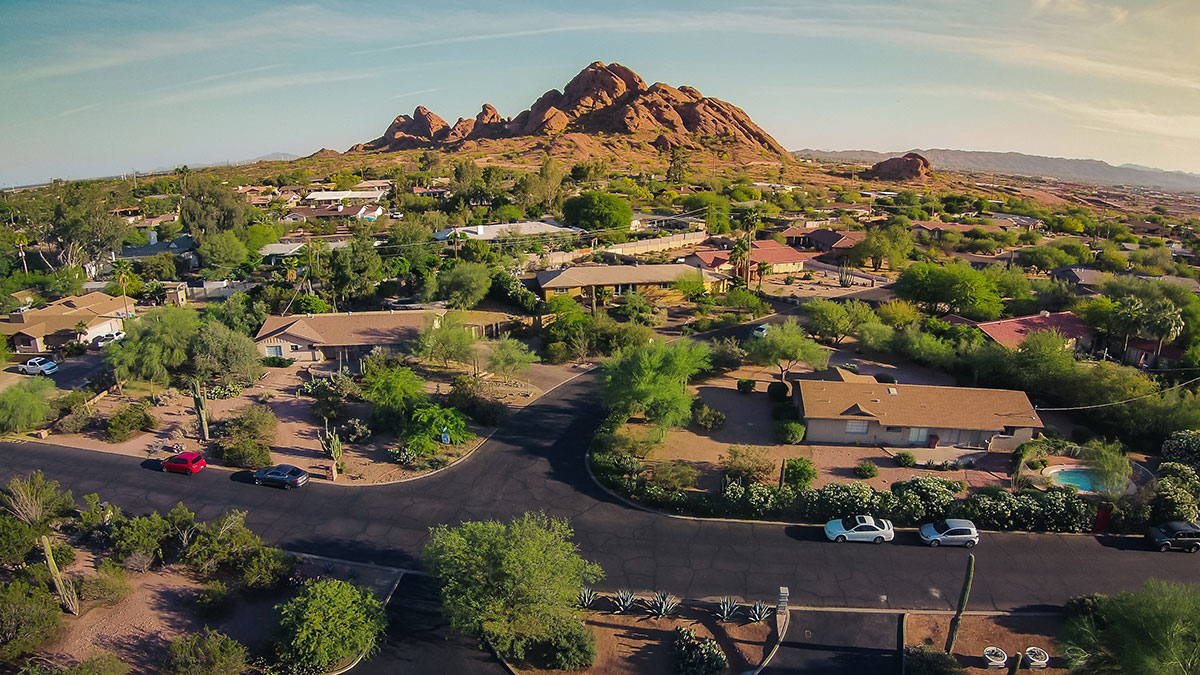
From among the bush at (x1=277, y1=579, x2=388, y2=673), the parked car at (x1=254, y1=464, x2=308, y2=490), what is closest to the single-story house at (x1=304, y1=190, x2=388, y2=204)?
the parked car at (x1=254, y1=464, x2=308, y2=490)

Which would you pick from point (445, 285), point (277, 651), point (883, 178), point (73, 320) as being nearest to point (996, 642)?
point (277, 651)

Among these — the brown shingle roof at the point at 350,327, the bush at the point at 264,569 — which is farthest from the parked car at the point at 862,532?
the brown shingle roof at the point at 350,327

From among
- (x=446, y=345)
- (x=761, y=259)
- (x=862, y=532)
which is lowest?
(x=862, y=532)

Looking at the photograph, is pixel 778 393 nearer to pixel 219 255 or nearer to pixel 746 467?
pixel 746 467

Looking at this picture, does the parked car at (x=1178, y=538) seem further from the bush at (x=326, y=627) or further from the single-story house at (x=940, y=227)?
the single-story house at (x=940, y=227)

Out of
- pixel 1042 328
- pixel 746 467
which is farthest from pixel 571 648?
pixel 1042 328

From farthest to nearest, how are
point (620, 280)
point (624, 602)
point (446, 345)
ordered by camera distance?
point (620, 280), point (446, 345), point (624, 602)
